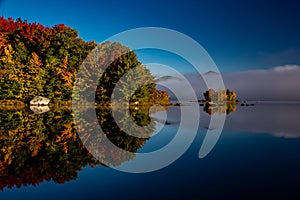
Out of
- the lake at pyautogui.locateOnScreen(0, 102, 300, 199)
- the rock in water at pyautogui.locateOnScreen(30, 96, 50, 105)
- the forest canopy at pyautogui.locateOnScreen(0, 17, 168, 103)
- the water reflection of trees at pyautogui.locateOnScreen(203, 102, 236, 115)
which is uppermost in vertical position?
the forest canopy at pyautogui.locateOnScreen(0, 17, 168, 103)

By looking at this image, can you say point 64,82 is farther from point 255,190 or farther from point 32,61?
point 255,190

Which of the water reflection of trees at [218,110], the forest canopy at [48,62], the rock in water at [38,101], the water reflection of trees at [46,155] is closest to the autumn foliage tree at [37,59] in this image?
the forest canopy at [48,62]

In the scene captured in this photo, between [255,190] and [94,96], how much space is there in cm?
4239

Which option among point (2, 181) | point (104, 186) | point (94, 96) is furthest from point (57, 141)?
point (94, 96)

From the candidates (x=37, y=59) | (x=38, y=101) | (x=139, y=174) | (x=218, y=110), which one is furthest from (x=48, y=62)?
(x=139, y=174)

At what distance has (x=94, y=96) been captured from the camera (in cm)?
4528

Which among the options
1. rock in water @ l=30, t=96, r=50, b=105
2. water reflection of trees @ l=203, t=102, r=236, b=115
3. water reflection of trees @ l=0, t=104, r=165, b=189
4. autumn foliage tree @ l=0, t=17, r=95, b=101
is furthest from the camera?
rock in water @ l=30, t=96, r=50, b=105

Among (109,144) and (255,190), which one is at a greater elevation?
(109,144)

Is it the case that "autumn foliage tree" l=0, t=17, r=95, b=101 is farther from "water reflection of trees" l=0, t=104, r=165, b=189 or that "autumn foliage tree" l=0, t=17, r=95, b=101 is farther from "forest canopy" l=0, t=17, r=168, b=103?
"water reflection of trees" l=0, t=104, r=165, b=189

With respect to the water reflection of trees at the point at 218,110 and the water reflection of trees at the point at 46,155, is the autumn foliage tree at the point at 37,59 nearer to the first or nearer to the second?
the water reflection of trees at the point at 218,110

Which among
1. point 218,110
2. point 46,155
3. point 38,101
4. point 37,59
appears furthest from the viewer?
point 37,59

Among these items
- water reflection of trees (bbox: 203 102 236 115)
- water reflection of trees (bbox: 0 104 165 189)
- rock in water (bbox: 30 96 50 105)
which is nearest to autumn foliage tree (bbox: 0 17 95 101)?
rock in water (bbox: 30 96 50 105)

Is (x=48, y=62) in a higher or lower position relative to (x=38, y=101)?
higher

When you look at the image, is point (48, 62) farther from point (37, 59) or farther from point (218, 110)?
point (218, 110)
